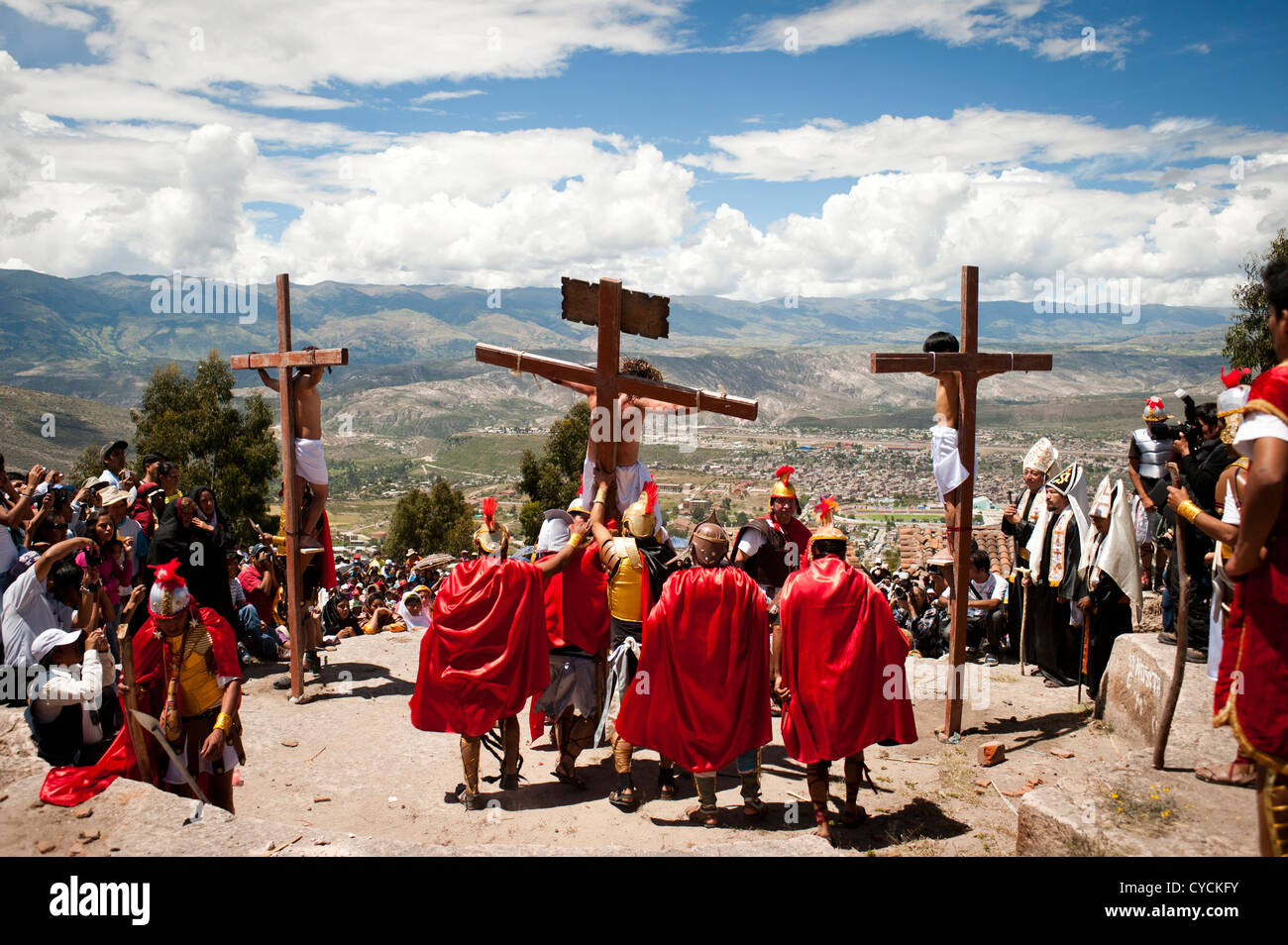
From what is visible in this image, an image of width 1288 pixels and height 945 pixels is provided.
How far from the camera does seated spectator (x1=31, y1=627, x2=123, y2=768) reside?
562 centimetres

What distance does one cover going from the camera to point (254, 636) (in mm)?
9859

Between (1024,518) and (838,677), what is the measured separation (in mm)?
4057

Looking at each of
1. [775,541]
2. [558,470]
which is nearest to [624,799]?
[775,541]

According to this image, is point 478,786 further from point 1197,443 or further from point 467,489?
point 467,489

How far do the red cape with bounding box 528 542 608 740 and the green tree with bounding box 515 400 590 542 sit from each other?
2474 cm

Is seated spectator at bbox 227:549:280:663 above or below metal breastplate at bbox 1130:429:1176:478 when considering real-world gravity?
below

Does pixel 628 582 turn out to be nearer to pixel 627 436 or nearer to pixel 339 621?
pixel 627 436

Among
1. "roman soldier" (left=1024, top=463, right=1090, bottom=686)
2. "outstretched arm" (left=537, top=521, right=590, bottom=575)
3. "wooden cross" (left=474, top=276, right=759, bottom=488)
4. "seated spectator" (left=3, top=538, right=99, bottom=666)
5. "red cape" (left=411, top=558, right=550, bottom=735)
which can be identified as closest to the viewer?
"red cape" (left=411, top=558, right=550, bottom=735)

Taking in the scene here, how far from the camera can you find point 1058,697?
816 centimetres

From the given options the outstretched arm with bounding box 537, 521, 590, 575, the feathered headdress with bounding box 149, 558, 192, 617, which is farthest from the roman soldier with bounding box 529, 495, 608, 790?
the feathered headdress with bounding box 149, 558, 192, 617

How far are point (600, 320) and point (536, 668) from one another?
9.26 ft

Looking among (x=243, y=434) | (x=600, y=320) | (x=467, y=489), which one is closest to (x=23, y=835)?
(x=600, y=320)

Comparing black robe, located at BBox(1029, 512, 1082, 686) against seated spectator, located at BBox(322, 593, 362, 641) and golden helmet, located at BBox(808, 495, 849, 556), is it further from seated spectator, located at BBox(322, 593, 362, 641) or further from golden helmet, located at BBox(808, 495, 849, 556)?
seated spectator, located at BBox(322, 593, 362, 641)

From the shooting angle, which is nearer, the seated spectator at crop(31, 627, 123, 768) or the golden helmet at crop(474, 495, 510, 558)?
the seated spectator at crop(31, 627, 123, 768)
